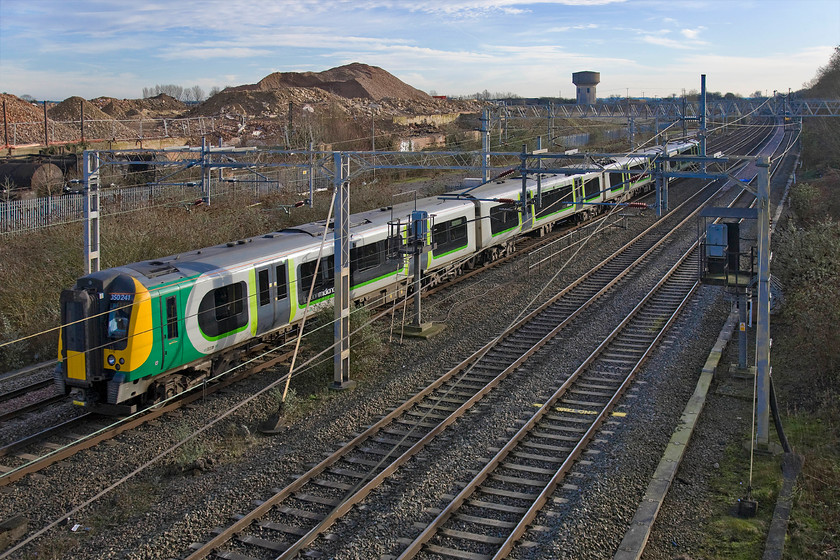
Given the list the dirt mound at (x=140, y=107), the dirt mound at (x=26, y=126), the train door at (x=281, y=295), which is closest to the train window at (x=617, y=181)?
the train door at (x=281, y=295)

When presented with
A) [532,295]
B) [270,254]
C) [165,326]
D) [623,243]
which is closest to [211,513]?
[165,326]

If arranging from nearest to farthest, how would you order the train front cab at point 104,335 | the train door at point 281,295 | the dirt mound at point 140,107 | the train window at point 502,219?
1. the train front cab at point 104,335
2. the train door at point 281,295
3. the train window at point 502,219
4. the dirt mound at point 140,107

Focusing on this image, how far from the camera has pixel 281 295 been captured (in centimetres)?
1455

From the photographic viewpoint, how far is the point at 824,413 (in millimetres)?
11406

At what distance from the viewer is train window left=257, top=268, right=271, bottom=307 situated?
1391 cm

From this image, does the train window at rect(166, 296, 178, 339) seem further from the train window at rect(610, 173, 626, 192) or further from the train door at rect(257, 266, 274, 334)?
the train window at rect(610, 173, 626, 192)

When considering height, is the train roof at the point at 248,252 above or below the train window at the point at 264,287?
above

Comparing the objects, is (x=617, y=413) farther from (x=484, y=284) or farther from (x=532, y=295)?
(x=484, y=284)

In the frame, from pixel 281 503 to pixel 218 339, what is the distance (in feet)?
15.2

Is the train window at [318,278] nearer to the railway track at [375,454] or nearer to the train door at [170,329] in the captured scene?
the train door at [170,329]

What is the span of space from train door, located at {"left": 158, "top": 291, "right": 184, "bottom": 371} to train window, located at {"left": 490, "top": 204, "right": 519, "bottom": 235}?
461 inches

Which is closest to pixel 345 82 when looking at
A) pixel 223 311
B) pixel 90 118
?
pixel 90 118

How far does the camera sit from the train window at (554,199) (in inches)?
1020

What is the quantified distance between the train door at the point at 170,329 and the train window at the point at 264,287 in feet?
6.43
